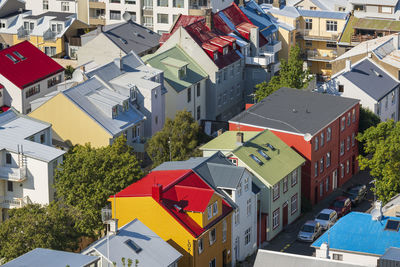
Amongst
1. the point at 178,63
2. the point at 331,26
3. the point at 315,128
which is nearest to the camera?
the point at 315,128

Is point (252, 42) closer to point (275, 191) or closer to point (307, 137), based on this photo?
point (307, 137)

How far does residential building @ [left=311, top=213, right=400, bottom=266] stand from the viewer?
260ft

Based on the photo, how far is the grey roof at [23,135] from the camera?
303ft

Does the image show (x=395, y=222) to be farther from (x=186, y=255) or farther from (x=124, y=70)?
(x=124, y=70)

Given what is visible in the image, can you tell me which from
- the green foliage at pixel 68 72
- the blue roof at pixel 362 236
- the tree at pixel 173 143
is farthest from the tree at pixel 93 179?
the green foliage at pixel 68 72

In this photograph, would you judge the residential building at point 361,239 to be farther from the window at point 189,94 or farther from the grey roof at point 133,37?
the grey roof at point 133,37

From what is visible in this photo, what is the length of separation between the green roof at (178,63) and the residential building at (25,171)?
23514mm

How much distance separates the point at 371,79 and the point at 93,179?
134 ft

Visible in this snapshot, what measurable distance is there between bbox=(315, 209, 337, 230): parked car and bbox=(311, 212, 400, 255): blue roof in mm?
10957

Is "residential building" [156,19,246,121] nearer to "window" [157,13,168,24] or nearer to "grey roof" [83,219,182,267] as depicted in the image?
"window" [157,13,168,24]

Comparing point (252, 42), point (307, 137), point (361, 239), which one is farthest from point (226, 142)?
point (252, 42)

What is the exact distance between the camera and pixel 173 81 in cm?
11356

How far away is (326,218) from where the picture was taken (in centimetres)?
9550

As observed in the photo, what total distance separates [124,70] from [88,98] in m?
9.30
